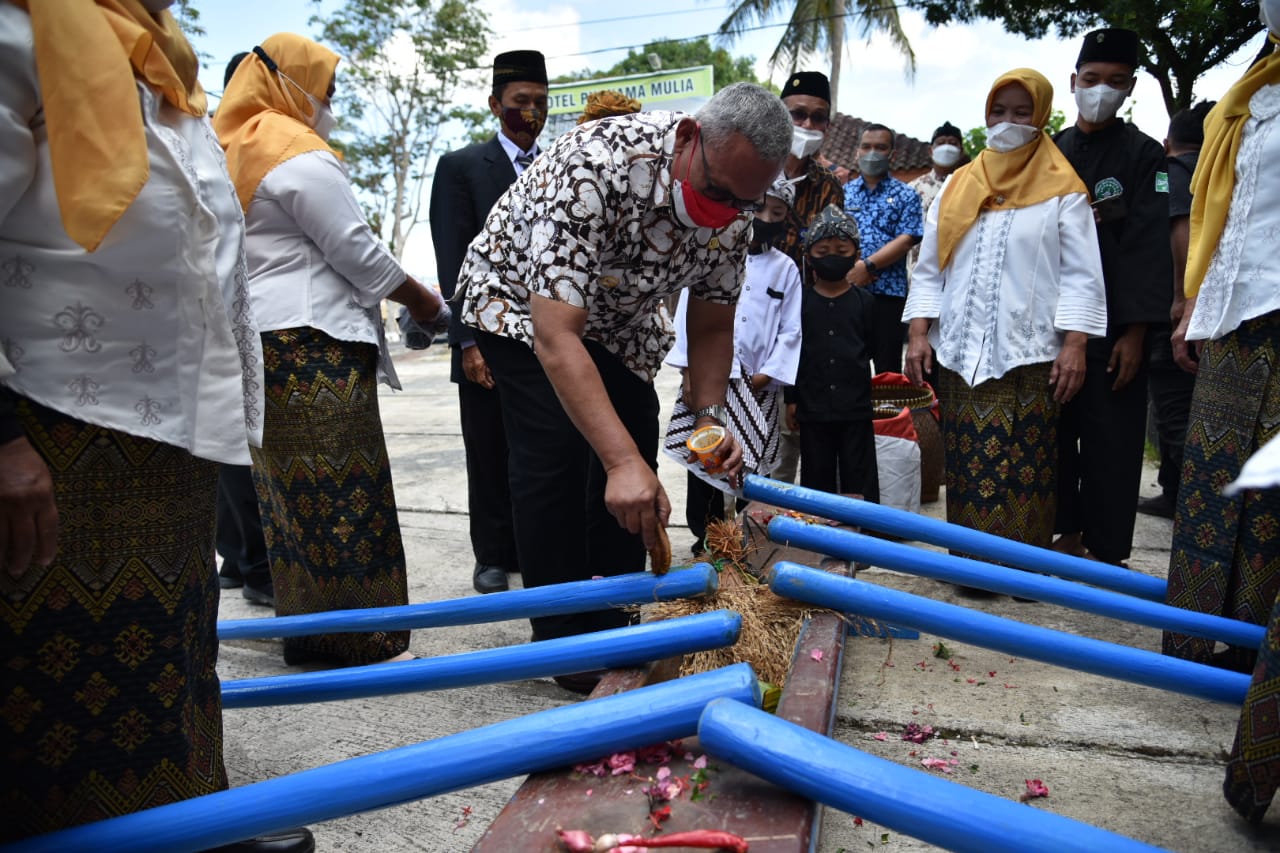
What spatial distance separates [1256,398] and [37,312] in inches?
107

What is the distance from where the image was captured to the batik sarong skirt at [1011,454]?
3.43m

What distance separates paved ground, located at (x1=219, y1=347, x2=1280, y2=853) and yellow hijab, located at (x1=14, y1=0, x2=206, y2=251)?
135 cm

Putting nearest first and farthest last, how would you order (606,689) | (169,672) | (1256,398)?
(169,672) < (606,689) < (1256,398)

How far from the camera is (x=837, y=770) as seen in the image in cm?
128

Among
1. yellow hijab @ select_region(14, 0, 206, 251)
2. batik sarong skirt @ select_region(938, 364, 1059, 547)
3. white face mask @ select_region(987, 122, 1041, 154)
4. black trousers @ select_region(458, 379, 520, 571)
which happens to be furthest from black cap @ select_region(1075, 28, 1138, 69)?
yellow hijab @ select_region(14, 0, 206, 251)

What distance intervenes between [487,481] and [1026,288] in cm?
220

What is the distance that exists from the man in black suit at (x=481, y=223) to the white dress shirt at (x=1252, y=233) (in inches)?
97.2

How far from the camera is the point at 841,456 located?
4.09 m

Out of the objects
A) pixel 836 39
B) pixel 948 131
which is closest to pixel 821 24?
pixel 836 39

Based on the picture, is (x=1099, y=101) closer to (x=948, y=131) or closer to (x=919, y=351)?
(x=919, y=351)

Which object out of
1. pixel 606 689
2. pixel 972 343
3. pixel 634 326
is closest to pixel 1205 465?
pixel 972 343

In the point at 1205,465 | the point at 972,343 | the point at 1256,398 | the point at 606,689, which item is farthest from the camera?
the point at 972,343

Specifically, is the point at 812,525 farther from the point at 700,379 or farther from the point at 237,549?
the point at 237,549

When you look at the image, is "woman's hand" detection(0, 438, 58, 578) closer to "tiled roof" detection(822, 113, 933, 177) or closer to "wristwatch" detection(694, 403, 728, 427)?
"wristwatch" detection(694, 403, 728, 427)
